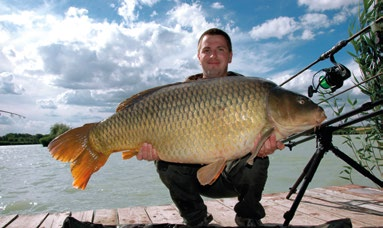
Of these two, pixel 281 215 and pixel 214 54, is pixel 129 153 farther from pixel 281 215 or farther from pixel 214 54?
pixel 281 215

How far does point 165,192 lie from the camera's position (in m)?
5.82

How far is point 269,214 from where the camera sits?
246cm

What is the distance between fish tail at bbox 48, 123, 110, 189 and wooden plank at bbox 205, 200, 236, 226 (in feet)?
3.26

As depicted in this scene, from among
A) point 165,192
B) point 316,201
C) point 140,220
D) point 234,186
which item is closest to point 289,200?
A: point 316,201

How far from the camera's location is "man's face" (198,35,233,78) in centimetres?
241

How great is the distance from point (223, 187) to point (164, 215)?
2.14ft

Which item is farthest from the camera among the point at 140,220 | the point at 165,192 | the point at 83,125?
the point at 165,192

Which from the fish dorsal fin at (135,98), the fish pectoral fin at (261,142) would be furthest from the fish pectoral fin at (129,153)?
the fish pectoral fin at (261,142)

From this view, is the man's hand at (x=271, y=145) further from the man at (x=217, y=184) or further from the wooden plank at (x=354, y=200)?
the wooden plank at (x=354, y=200)

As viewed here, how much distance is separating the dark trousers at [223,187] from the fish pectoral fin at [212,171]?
0.44m

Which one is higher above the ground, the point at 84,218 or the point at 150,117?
the point at 150,117

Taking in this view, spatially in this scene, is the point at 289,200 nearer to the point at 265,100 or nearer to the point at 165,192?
the point at 265,100

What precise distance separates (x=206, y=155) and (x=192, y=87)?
377 mm

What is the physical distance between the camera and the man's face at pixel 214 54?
2.41 meters
